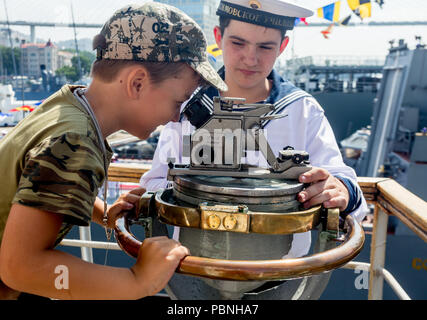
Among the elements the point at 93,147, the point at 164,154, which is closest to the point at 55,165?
the point at 93,147

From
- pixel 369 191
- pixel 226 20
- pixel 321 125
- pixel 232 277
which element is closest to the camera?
pixel 232 277

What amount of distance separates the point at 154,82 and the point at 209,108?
0.70 ft

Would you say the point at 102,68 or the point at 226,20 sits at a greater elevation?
the point at 226,20

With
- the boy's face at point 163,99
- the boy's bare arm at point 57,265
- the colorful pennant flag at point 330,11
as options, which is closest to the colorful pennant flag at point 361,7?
the colorful pennant flag at point 330,11

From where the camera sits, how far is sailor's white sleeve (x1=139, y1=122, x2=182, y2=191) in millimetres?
1904

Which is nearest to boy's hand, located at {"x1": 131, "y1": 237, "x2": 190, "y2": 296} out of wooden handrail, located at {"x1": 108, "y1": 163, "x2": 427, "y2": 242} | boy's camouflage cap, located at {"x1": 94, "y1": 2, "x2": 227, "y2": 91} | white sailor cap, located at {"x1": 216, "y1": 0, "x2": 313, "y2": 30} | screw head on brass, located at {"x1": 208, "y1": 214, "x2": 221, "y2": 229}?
screw head on brass, located at {"x1": 208, "y1": 214, "x2": 221, "y2": 229}

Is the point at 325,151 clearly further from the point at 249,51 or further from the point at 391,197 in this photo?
the point at 249,51

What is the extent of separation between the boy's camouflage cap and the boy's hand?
0.63 metres

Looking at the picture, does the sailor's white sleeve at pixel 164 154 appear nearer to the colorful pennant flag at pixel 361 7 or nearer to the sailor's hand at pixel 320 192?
the sailor's hand at pixel 320 192

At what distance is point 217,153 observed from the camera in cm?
130

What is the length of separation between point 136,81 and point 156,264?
637 millimetres

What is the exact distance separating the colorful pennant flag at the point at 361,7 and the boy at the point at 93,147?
8.06m
